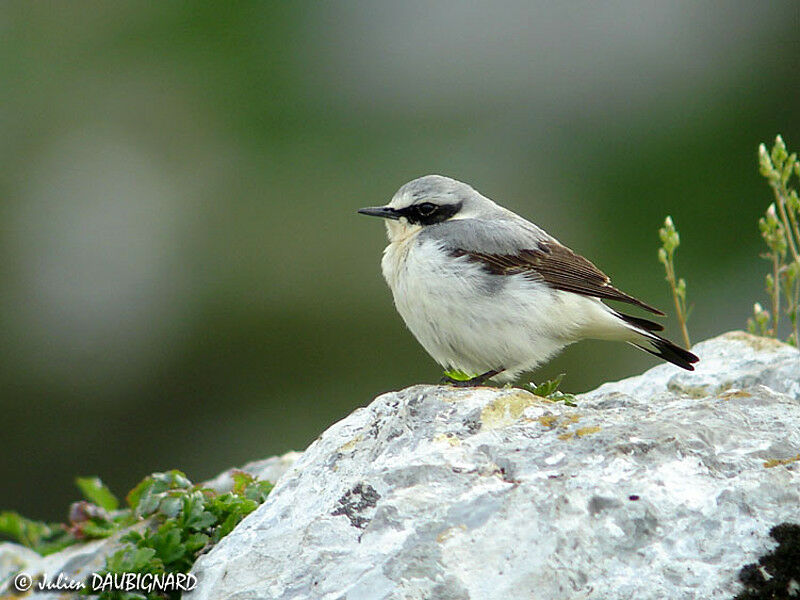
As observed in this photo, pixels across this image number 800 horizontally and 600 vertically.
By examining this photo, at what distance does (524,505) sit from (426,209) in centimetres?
308

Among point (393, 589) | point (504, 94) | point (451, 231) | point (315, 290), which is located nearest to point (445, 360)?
point (451, 231)

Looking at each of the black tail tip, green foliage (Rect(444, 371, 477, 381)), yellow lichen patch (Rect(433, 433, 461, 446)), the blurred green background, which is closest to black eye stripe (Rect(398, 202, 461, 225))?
green foliage (Rect(444, 371, 477, 381))

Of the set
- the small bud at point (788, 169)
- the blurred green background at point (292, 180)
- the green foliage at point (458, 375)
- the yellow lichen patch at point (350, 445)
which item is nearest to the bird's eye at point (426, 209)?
the green foliage at point (458, 375)

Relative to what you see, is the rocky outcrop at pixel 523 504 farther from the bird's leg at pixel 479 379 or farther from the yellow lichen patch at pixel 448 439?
the bird's leg at pixel 479 379

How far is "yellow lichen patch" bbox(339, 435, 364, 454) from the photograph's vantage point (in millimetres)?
4332

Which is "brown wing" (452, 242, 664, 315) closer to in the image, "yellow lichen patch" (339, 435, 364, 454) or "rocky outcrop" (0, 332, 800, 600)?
"rocky outcrop" (0, 332, 800, 600)

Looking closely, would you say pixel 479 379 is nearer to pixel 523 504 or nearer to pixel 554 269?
pixel 554 269

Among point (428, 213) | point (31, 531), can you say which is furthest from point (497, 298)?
point (31, 531)

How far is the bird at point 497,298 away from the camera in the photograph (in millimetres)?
5586

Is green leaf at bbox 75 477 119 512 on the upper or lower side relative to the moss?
upper

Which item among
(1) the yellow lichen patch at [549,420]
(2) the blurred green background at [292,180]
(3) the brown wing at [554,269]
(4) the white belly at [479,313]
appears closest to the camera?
(1) the yellow lichen patch at [549,420]

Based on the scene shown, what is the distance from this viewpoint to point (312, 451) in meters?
4.57

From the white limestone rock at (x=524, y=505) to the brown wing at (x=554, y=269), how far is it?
59.0 inches

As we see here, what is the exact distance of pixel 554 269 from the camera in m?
5.94
